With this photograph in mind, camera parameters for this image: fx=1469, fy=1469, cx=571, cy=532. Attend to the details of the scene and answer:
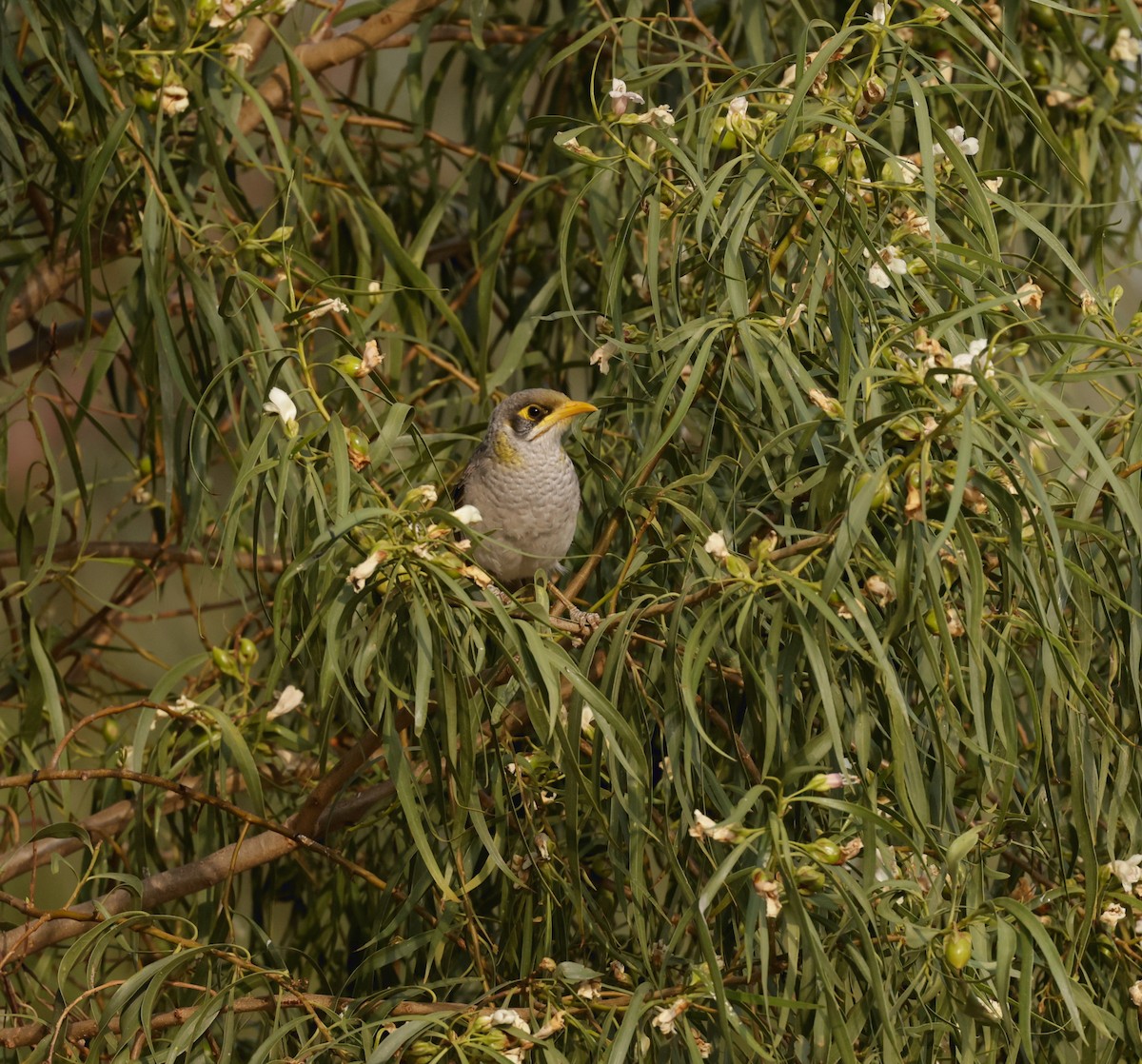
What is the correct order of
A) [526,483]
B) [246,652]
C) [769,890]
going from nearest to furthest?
[769,890], [246,652], [526,483]

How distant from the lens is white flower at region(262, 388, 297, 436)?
157 centimetres

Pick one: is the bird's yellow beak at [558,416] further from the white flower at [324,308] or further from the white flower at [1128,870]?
the white flower at [1128,870]

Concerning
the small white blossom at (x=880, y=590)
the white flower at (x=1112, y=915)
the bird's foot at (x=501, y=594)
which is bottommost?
the white flower at (x=1112, y=915)

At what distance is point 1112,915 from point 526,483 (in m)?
1.15

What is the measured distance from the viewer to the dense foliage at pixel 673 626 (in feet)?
4.72

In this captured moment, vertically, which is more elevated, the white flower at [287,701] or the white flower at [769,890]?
A: the white flower at [769,890]

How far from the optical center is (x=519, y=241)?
2.88 meters

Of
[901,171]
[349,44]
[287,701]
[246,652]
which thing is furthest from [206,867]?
[349,44]

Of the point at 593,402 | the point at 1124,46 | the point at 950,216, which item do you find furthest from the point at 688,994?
the point at 1124,46

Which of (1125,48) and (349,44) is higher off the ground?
(349,44)

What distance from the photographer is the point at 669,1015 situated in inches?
58.5

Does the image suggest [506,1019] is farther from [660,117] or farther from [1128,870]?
[660,117]

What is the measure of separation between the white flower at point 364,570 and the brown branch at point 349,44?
1557 millimetres

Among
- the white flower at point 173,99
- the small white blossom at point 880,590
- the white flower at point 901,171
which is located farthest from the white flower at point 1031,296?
the white flower at point 173,99
